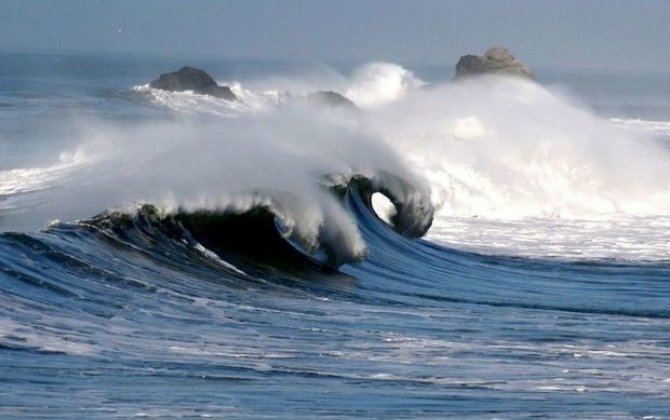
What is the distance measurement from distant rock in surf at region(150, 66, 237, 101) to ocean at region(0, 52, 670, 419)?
3042 centimetres

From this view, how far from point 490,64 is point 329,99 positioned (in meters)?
9.69

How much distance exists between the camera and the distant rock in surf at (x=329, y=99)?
5156cm

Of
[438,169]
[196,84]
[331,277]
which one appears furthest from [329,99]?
[331,277]

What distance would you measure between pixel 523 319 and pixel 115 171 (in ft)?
20.8

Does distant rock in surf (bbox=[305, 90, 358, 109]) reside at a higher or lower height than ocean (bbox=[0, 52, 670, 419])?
higher

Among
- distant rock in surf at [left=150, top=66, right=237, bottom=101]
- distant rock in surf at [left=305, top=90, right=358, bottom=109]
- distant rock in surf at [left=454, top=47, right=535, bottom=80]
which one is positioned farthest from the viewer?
distant rock in surf at [left=150, top=66, right=237, bottom=101]

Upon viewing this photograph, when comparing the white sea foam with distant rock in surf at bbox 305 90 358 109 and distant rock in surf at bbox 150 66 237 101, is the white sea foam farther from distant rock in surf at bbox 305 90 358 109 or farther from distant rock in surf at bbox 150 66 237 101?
distant rock in surf at bbox 150 66 237 101

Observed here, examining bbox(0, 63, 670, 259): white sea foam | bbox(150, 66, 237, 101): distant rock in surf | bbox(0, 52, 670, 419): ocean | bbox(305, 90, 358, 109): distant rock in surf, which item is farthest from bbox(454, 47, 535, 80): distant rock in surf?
bbox(0, 52, 670, 419): ocean

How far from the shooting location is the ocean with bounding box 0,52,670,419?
A: 303 inches

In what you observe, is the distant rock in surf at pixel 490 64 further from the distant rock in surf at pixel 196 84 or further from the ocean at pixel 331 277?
the ocean at pixel 331 277

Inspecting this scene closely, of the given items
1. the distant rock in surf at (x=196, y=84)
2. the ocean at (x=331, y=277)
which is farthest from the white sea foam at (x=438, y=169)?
the distant rock in surf at (x=196, y=84)

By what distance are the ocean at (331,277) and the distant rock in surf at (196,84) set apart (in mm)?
30416

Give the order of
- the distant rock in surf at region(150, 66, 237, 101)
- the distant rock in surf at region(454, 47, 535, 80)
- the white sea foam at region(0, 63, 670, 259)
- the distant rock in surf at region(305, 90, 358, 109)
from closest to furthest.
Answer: the white sea foam at region(0, 63, 670, 259) < the distant rock in surf at region(305, 90, 358, 109) < the distant rock in surf at region(454, 47, 535, 80) < the distant rock in surf at region(150, 66, 237, 101)

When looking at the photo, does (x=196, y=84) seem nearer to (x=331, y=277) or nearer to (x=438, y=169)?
(x=438, y=169)
